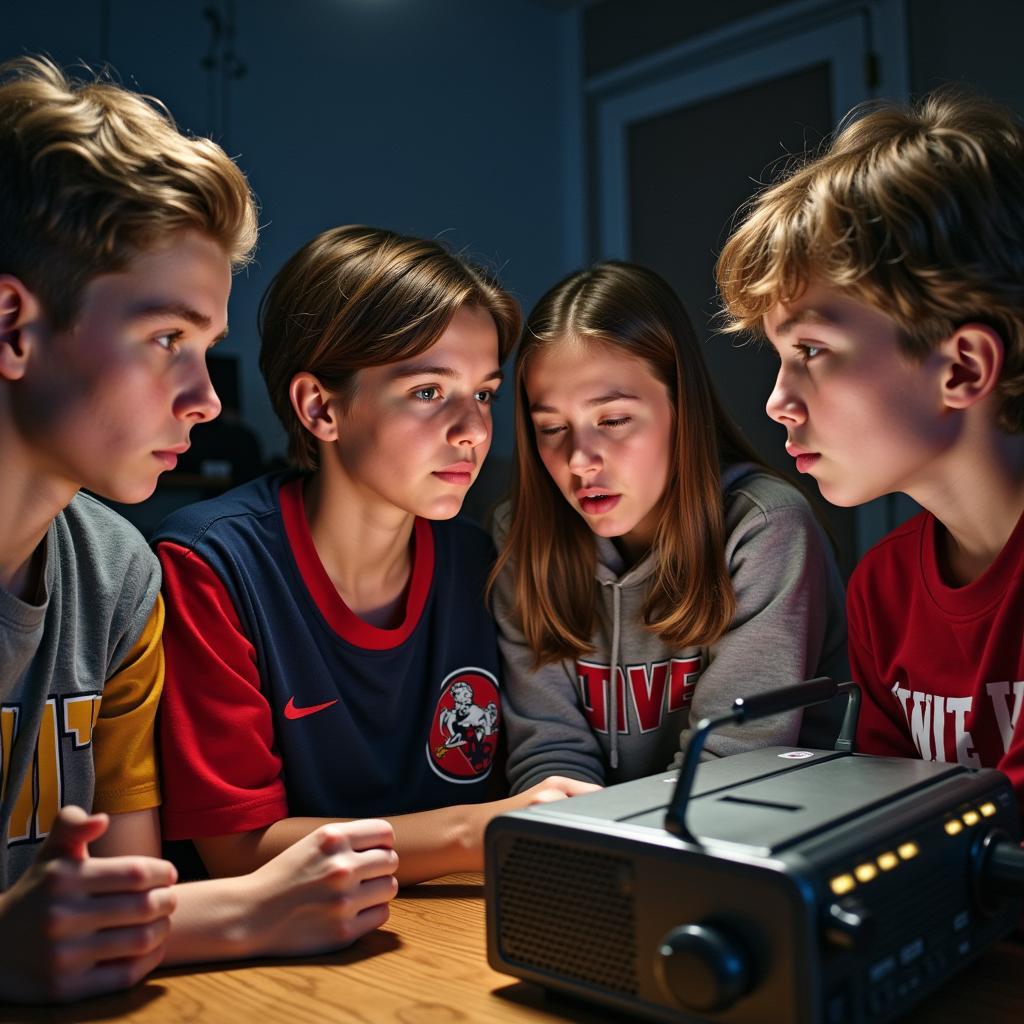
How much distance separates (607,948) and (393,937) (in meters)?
0.26

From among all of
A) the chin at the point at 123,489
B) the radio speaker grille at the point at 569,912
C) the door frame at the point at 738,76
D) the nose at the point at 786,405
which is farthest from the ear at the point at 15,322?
the door frame at the point at 738,76

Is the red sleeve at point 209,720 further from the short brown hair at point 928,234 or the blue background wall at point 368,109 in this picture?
the blue background wall at point 368,109

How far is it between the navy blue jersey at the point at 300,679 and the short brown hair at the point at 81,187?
13.9 inches

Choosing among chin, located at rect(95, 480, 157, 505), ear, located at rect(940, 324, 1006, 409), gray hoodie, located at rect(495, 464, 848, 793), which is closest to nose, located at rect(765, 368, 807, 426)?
ear, located at rect(940, 324, 1006, 409)

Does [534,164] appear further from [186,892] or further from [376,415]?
[186,892]

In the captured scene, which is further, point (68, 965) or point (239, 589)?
point (239, 589)

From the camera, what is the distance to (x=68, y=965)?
29.2 inches

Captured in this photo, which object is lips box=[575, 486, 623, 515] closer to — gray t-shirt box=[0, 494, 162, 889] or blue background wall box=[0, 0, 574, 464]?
gray t-shirt box=[0, 494, 162, 889]

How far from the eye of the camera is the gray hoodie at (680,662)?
1241 millimetres

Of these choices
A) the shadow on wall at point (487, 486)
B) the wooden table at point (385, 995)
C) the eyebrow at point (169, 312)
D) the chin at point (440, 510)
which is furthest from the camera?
the shadow on wall at point (487, 486)

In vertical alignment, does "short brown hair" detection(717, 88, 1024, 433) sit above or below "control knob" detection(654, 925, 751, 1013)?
above

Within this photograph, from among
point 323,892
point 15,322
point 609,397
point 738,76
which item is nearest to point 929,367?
point 609,397

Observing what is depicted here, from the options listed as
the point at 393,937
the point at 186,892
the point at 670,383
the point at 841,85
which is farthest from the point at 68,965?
the point at 841,85

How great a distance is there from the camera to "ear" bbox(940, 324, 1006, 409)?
39.0 inches
